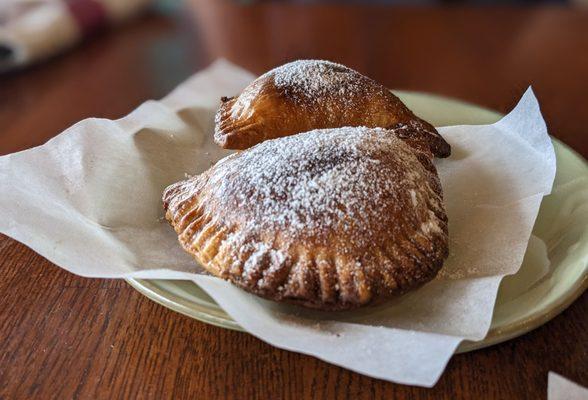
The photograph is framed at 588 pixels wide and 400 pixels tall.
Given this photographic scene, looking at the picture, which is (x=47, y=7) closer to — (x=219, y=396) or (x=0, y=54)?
(x=0, y=54)

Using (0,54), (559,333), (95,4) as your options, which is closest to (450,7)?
(95,4)

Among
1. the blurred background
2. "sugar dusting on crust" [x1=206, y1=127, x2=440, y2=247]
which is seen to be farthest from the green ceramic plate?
the blurred background

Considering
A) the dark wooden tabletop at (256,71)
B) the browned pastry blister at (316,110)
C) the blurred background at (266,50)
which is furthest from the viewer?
the blurred background at (266,50)

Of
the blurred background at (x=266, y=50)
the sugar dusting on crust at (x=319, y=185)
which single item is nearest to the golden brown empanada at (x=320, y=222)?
the sugar dusting on crust at (x=319, y=185)

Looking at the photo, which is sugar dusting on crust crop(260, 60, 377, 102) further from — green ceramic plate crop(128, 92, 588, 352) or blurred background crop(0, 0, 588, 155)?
blurred background crop(0, 0, 588, 155)

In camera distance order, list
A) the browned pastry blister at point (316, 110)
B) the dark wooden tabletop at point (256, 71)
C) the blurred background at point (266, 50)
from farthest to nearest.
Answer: the blurred background at point (266, 50) < the browned pastry blister at point (316, 110) < the dark wooden tabletop at point (256, 71)

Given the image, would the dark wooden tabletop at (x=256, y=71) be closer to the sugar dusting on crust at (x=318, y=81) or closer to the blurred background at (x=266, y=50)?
the blurred background at (x=266, y=50)

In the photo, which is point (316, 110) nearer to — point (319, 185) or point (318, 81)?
point (318, 81)
